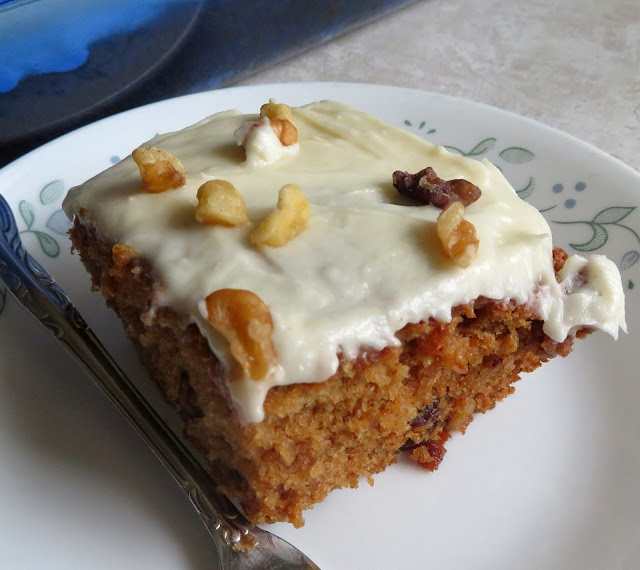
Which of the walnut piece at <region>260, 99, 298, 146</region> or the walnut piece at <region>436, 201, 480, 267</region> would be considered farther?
the walnut piece at <region>260, 99, 298, 146</region>

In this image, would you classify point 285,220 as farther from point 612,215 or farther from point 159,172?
point 612,215

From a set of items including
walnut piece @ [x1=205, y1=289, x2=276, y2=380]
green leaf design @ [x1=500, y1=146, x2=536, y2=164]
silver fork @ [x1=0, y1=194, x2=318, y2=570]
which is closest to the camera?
walnut piece @ [x1=205, y1=289, x2=276, y2=380]

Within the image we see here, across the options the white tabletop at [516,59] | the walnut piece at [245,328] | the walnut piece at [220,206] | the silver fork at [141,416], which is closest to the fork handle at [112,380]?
the silver fork at [141,416]

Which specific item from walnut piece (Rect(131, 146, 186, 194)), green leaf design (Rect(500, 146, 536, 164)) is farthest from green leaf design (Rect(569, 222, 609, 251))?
walnut piece (Rect(131, 146, 186, 194))

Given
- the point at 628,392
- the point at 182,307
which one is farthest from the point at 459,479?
the point at 182,307

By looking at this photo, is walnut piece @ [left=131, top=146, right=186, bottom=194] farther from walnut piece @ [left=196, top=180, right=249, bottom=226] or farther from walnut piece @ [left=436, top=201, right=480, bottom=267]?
walnut piece @ [left=436, top=201, right=480, bottom=267]

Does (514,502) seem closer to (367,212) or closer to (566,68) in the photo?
(367,212)

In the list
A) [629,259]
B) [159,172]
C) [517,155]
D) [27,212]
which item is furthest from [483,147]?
[27,212]
